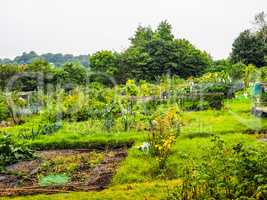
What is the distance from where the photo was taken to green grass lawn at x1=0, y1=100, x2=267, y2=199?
6.08 meters

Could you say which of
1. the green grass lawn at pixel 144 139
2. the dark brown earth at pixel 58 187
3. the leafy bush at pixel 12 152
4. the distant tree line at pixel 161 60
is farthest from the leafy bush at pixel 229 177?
the distant tree line at pixel 161 60

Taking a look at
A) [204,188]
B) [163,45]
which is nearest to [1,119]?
[204,188]

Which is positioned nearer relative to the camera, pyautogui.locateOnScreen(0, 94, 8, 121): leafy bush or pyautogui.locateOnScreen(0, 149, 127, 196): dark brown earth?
pyautogui.locateOnScreen(0, 149, 127, 196): dark brown earth

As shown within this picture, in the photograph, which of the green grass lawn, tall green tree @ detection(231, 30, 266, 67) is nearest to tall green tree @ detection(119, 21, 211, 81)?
tall green tree @ detection(231, 30, 266, 67)

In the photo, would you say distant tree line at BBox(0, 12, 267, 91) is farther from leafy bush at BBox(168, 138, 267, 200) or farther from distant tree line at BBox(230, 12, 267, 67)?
leafy bush at BBox(168, 138, 267, 200)

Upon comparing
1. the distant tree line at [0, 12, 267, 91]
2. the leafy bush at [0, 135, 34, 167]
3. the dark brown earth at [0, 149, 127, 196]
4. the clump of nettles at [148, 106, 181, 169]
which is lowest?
the dark brown earth at [0, 149, 127, 196]

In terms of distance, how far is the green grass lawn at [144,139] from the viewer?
19.9 feet

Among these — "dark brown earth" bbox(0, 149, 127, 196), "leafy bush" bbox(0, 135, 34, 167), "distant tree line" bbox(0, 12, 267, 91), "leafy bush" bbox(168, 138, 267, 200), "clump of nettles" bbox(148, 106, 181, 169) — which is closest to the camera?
"leafy bush" bbox(168, 138, 267, 200)

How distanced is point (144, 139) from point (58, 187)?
3782 millimetres

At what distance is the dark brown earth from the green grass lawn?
10.7 inches

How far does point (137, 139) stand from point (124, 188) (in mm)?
3952

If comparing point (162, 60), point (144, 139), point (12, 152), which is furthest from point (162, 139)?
point (162, 60)

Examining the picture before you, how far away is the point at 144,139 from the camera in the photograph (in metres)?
10.1

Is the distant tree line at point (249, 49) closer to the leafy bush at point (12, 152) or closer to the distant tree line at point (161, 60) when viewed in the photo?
the distant tree line at point (161, 60)
